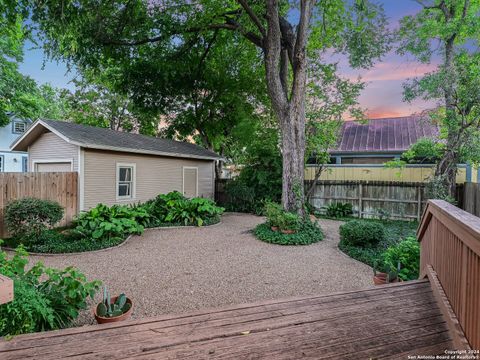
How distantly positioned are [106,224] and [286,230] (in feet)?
15.7

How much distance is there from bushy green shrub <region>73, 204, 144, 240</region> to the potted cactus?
4.23 meters

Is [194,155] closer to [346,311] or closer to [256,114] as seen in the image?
[256,114]

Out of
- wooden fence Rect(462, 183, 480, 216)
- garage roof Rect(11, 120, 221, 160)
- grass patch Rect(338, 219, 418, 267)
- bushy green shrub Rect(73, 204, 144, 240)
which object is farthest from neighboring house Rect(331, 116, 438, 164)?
bushy green shrub Rect(73, 204, 144, 240)

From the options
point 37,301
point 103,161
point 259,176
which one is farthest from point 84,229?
point 259,176

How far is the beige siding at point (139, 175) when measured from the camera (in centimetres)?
823

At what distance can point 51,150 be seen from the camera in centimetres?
869

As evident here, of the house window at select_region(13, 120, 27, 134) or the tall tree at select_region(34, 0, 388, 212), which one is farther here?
the house window at select_region(13, 120, 27, 134)

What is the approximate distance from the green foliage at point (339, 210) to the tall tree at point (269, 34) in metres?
3.84

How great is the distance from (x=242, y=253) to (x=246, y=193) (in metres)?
6.21

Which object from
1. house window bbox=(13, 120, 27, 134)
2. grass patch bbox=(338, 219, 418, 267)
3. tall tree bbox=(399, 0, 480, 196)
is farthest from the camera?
house window bbox=(13, 120, 27, 134)

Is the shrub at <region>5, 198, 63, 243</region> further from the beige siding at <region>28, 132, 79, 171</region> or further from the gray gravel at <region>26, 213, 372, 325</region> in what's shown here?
the beige siding at <region>28, 132, 79, 171</region>

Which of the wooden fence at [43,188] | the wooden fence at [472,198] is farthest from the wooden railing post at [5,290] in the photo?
the wooden fence at [472,198]

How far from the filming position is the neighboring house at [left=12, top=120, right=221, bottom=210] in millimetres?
8078

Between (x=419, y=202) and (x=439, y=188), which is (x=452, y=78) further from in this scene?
(x=419, y=202)
